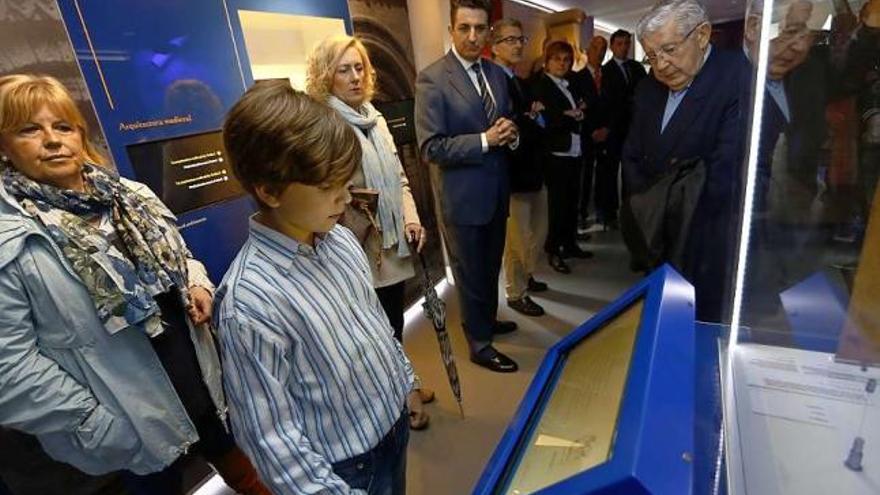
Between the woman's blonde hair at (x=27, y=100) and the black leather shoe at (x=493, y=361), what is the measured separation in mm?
2082

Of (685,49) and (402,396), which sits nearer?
(402,396)

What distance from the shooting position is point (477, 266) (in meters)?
2.46

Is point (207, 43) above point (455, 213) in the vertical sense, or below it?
above

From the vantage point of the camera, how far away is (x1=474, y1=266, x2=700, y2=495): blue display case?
1.47 feet

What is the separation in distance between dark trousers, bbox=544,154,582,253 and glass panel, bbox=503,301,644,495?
3.13 meters

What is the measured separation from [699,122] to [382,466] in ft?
4.75

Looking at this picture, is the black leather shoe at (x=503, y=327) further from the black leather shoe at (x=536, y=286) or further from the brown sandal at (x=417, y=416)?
the brown sandal at (x=417, y=416)

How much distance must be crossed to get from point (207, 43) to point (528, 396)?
201cm

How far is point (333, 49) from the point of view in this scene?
1.84 metres

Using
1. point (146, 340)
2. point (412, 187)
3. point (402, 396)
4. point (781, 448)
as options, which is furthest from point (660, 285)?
point (412, 187)

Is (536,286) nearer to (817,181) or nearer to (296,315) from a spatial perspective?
(817,181)

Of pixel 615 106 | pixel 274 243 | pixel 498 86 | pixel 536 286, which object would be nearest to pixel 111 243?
pixel 274 243

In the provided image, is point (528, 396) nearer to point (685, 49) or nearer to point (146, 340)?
point (146, 340)

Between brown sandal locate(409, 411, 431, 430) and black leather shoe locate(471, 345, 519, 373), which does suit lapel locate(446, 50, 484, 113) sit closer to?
black leather shoe locate(471, 345, 519, 373)
